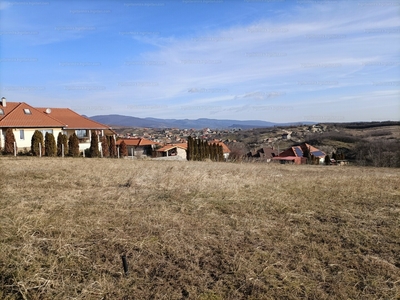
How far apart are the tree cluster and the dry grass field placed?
66.7 ft

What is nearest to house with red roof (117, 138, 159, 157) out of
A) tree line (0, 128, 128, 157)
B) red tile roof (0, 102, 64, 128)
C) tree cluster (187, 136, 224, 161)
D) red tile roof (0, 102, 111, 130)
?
red tile roof (0, 102, 111, 130)

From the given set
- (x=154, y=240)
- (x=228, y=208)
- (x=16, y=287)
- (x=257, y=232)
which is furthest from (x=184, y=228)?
(x=16, y=287)

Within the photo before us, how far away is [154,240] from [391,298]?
2.65m

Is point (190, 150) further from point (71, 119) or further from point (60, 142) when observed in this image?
point (71, 119)

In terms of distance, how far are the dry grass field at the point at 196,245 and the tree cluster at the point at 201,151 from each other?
66.7 feet

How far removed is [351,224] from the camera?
4.73m

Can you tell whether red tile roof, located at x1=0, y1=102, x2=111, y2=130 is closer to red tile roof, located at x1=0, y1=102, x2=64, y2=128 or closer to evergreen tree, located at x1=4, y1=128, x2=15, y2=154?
red tile roof, located at x1=0, y1=102, x2=64, y2=128

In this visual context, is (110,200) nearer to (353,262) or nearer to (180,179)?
(180,179)

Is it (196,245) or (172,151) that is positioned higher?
(196,245)

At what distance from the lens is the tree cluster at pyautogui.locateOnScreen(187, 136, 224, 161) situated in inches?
1077

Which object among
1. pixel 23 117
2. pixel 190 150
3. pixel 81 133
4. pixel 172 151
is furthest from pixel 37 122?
pixel 172 151

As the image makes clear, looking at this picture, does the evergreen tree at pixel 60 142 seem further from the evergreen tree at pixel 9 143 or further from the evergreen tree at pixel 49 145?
the evergreen tree at pixel 9 143

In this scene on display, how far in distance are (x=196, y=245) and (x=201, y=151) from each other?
24932 millimetres

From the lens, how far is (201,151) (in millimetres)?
28688
